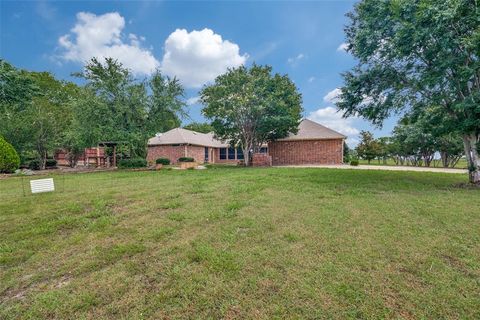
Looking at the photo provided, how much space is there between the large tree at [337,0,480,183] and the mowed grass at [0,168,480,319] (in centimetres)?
407

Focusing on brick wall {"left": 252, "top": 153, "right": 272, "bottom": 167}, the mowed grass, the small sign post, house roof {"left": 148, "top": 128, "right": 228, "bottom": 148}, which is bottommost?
→ the mowed grass

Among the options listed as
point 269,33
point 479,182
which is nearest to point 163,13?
point 269,33

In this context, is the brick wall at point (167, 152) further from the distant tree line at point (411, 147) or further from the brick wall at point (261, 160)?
the distant tree line at point (411, 147)

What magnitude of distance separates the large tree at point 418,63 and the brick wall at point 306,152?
11.4m

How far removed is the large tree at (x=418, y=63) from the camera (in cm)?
689

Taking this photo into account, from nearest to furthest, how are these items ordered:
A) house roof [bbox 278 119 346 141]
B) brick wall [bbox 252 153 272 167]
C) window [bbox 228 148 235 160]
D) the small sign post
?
1. the small sign post
2. brick wall [bbox 252 153 272 167]
3. house roof [bbox 278 119 346 141]
4. window [bbox 228 148 235 160]

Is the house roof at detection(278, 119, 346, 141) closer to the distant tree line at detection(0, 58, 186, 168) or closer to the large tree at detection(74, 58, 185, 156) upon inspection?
the distant tree line at detection(0, 58, 186, 168)

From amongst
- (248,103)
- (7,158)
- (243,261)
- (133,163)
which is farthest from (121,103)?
(243,261)

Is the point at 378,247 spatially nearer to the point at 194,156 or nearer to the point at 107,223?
the point at 107,223

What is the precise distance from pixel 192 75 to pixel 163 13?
22.2ft

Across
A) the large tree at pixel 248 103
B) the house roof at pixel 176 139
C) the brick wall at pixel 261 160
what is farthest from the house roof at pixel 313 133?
the house roof at pixel 176 139

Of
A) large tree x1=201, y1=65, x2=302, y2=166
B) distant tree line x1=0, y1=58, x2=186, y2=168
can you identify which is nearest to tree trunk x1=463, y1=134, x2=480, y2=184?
large tree x1=201, y1=65, x2=302, y2=166

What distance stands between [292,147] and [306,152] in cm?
137

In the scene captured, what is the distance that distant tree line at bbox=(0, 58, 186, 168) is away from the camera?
1605 centimetres
